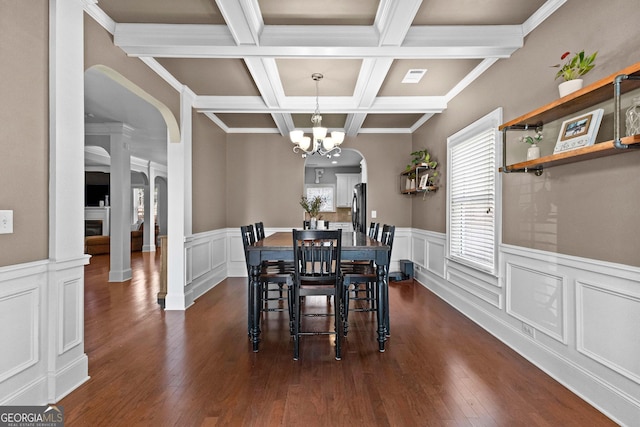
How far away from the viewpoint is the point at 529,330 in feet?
9.47

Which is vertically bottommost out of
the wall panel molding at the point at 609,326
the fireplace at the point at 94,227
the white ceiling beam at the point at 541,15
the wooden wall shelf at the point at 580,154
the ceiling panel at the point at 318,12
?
the wall panel molding at the point at 609,326

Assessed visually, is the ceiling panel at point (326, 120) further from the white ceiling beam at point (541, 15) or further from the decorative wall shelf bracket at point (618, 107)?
the decorative wall shelf bracket at point (618, 107)

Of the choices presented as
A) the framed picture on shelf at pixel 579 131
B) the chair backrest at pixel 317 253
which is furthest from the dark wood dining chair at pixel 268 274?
the framed picture on shelf at pixel 579 131

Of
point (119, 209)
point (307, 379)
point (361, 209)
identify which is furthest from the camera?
point (361, 209)

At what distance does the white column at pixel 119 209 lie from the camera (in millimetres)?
6098

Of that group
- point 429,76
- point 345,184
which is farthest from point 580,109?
point 345,184

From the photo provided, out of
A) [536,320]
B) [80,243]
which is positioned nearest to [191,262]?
[80,243]

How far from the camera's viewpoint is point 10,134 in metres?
1.94

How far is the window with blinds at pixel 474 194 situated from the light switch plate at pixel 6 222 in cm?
364

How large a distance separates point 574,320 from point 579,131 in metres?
1.23

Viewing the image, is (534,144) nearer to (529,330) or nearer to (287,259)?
(529,330)

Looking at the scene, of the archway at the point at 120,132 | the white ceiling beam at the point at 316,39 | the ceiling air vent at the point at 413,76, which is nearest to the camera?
the white ceiling beam at the point at 316,39

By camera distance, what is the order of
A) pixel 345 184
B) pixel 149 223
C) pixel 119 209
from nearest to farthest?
pixel 119 209 < pixel 345 184 < pixel 149 223

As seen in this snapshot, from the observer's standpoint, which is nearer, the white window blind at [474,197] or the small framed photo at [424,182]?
the white window blind at [474,197]
